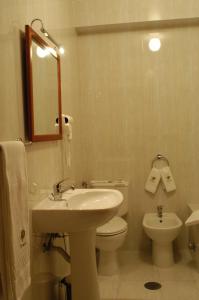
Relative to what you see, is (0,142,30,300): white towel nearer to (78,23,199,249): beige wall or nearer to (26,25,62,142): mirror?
(26,25,62,142): mirror

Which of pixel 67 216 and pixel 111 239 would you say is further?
pixel 111 239

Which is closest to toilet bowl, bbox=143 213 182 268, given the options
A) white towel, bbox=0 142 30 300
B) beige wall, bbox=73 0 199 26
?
white towel, bbox=0 142 30 300

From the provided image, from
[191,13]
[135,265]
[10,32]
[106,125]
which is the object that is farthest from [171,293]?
[191,13]

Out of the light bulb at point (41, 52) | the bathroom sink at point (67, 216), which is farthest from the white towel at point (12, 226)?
the light bulb at point (41, 52)

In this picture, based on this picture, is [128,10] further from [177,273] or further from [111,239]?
[177,273]

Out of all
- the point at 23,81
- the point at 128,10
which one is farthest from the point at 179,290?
the point at 128,10

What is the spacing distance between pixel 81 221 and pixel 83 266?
49cm

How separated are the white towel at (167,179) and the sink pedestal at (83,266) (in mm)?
1436

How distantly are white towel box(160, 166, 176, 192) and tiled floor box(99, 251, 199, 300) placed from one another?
728mm

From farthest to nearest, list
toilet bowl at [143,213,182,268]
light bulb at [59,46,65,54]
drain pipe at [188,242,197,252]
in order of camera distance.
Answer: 1. drain pipe at [188,242,197,252]
2. toilet bowl at [143,213,182,268]
3. light bulb at [59,46,65,54]

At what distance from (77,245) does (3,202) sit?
855mm

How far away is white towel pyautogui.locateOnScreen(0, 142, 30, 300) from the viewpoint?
1.12 meters

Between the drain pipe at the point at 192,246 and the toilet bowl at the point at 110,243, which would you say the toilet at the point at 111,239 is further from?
the drain pipe at the point at 192,246

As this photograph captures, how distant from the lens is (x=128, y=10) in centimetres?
298
